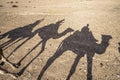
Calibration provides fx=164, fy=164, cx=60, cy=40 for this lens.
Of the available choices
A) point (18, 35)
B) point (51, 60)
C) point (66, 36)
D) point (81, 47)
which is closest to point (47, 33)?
point (66, 36)

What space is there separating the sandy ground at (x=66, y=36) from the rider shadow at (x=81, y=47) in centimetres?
17

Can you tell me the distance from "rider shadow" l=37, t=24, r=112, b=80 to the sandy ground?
169mm

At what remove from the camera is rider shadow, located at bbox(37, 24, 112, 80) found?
7.52m

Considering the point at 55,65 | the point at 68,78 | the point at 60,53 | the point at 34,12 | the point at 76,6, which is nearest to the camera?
the point at 68,78

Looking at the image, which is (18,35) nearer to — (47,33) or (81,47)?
(47,33)

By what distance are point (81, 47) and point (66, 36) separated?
1730 millimetres

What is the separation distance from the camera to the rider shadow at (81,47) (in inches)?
296

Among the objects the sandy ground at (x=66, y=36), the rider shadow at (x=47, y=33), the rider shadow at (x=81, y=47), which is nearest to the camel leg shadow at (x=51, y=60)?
the rider shadow at (x=81, y=47)

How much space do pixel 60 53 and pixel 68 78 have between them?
2.04m

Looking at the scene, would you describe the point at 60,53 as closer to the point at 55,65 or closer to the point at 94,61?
the point at 55,65

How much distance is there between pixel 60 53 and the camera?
8602mm

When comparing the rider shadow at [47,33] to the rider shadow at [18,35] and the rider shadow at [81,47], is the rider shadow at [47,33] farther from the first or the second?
the rider shadow at [81,47]

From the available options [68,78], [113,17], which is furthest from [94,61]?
[113,17]

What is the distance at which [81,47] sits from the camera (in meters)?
9.04
